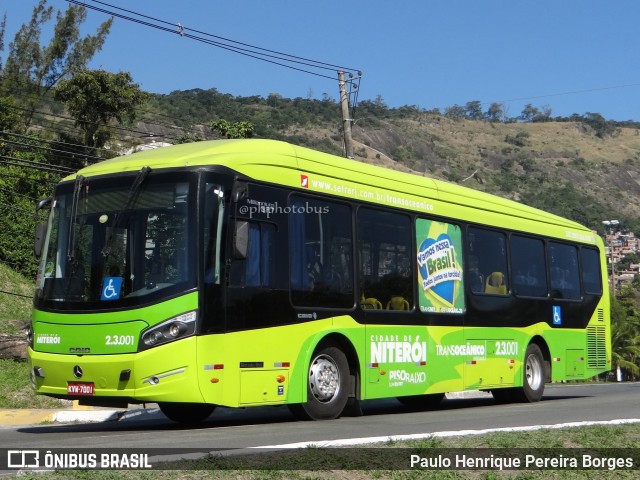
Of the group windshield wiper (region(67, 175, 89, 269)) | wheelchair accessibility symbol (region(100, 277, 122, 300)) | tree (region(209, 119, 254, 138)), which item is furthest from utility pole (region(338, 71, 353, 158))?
tree (region(209, 119, 254, 138))

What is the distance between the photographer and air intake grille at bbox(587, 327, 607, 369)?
2030cm

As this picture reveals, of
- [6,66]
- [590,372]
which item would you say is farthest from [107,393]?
[6,66]

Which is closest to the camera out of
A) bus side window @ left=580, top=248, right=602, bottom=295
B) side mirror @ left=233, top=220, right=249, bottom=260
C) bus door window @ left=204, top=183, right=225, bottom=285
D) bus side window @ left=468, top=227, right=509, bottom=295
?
bus door window @ left=204, top=183, right=225, bottom=285

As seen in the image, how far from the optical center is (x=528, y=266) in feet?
60.6

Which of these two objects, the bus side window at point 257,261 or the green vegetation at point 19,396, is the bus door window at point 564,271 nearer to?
the bus side window at point 257,261

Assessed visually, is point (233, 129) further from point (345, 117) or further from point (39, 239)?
point (39, 239)

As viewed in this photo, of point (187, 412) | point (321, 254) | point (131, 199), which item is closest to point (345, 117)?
point (321, 254)

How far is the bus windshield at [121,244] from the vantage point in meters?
11.5

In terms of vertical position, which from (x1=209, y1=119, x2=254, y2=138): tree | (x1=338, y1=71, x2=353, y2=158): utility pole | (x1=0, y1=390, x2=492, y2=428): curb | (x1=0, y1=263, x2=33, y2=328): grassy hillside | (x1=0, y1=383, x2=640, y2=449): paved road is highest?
(x1=209, y1=119, x2=254, y2=138): tree

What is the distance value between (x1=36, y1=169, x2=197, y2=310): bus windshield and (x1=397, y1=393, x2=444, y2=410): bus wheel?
738 centimetres

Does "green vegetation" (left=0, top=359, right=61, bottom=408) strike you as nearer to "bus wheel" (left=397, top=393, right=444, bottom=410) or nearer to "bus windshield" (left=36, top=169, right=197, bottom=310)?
"bus windshield" (left=36, top=169, right=197, bottom=310)

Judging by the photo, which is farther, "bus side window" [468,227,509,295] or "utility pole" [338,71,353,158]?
"utility pole" [338,71,353,158]

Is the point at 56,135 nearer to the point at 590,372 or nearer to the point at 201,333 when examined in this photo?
the point at 590,372

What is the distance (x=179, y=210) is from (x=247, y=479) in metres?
5.11
